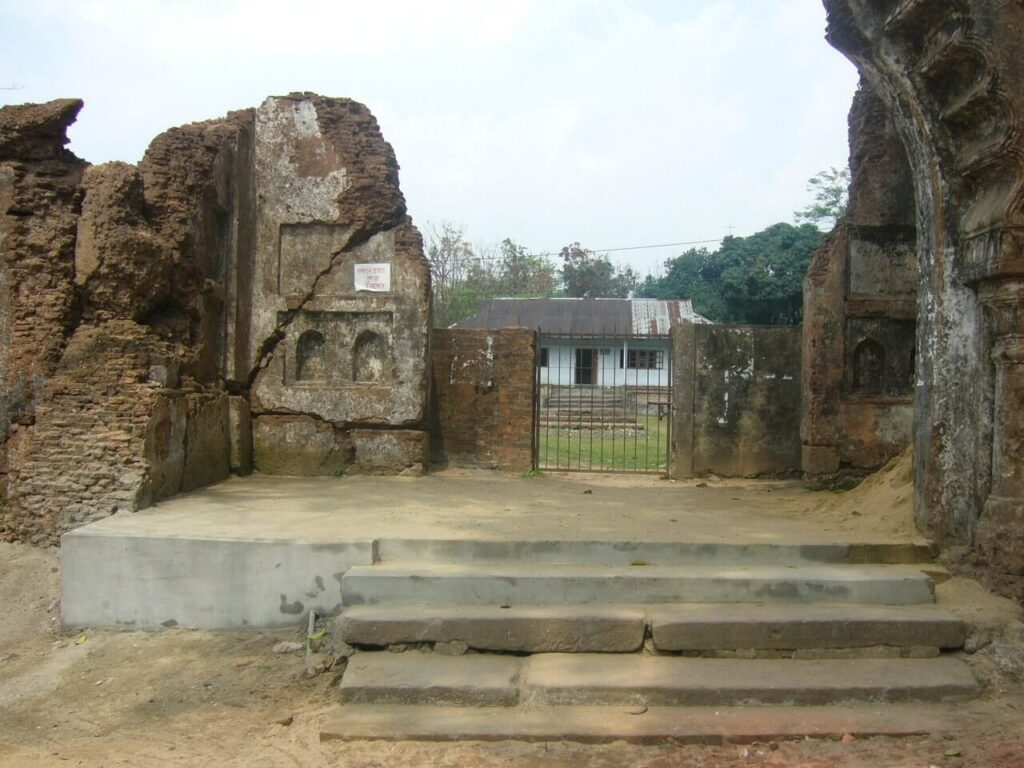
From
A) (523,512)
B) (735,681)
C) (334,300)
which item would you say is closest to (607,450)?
(334,300)

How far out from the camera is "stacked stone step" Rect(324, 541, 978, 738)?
4.38m

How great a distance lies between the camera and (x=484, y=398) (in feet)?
31.5

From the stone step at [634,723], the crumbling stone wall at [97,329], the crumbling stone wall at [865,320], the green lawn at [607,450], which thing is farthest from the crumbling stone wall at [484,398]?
the stone step at [634,723]

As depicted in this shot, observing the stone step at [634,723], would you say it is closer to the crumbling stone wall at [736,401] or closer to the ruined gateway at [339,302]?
the ruined gateway at [339,302]

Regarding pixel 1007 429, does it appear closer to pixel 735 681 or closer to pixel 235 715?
pixel 735 681

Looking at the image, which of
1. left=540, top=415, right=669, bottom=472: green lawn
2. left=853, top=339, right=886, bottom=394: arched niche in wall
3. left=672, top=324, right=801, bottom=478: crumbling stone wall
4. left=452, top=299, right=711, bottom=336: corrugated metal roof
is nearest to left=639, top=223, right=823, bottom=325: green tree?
left=452, top=299, right=711, bottom=336: corrugated metal roof

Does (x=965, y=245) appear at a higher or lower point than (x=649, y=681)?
higher

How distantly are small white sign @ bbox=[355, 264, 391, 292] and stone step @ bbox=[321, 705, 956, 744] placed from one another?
515cm

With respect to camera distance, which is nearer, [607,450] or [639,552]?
[639,552]

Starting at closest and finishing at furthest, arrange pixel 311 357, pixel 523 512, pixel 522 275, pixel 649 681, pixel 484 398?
pixel 649 681 < pixel 523 512 < pixel 311 357 < pixel 484 398 < pixel 522 275

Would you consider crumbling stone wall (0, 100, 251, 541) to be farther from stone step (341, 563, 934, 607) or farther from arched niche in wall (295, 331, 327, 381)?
stone step (341, 563, 934, 607)

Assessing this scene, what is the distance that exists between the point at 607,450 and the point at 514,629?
10.9m

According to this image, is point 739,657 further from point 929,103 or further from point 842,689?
point 929,103

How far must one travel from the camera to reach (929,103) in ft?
17.7
